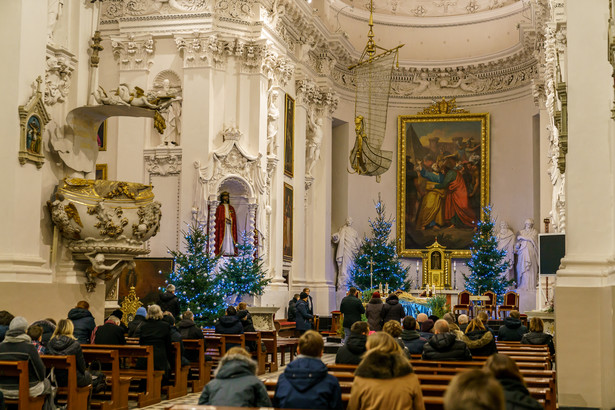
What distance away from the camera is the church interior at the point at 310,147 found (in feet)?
31.9

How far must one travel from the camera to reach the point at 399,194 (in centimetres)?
3103

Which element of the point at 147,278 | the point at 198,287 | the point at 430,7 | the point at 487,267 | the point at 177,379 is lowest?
the point at 177,379

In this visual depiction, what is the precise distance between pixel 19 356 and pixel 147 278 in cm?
1256

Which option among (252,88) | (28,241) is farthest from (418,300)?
(28,241)

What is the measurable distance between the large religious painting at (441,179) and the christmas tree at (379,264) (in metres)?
2.13

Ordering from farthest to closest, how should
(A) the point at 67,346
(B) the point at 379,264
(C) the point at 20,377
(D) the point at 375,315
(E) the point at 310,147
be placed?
(B) the point at 379,264 → (E) the point at 310,147 → (D) the point at 375,315 → (A) the point at 67,346 → (C) the point at 20,377

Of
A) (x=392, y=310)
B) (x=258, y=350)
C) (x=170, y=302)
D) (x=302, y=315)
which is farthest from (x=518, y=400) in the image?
(x=302, y=315)

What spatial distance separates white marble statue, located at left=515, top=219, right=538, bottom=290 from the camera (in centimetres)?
2733

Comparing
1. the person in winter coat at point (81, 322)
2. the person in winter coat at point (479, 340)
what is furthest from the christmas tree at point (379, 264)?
the person in winter coat at point (479, 340)

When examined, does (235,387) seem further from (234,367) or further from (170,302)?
(170,302)

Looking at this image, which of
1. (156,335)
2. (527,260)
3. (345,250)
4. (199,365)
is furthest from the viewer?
(345,250)

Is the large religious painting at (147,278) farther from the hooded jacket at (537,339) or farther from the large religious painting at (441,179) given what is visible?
the large religious painting at (441,179)

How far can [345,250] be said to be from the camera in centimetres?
2894

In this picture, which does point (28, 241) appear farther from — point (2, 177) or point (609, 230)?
point (609, 230)
